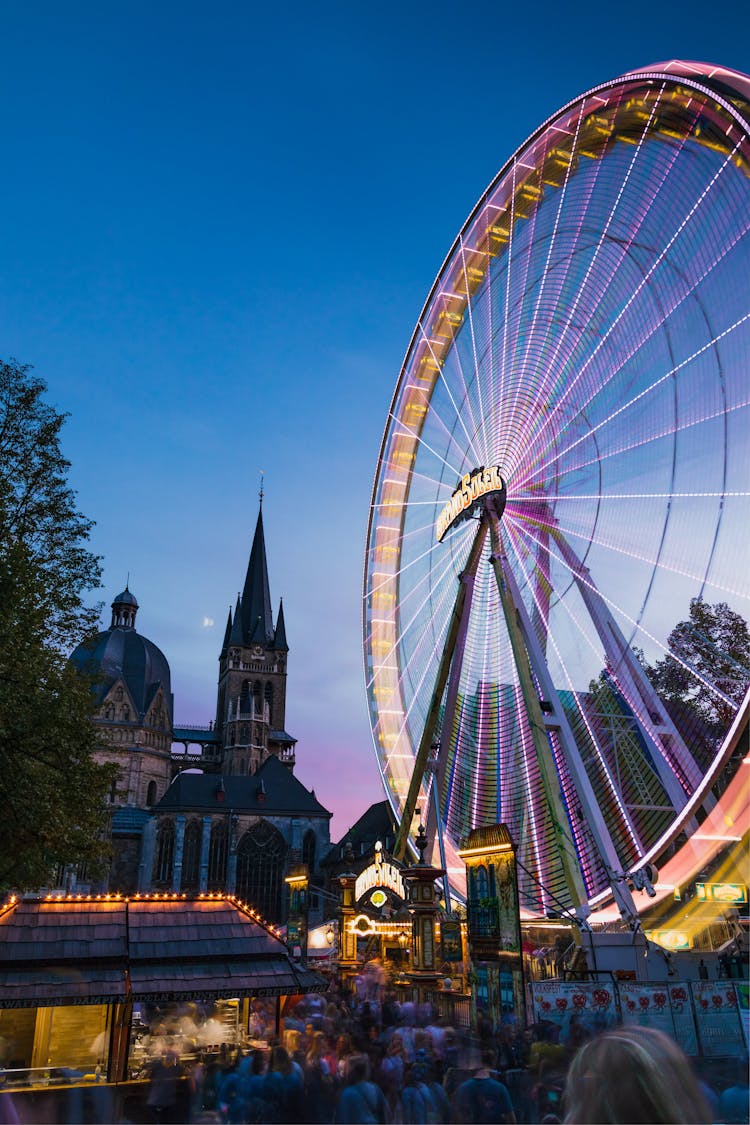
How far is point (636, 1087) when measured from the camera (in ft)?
7.06

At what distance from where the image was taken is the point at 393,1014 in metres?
14.9

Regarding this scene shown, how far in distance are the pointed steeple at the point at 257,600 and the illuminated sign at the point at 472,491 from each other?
77.5m

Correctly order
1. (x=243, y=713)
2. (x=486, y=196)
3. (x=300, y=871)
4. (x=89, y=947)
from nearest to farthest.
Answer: (x=89, y=947) < (x=486, y=196) < (x=300, y=871) < (x=243, y=713)

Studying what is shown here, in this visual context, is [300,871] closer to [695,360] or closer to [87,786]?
[87,786]

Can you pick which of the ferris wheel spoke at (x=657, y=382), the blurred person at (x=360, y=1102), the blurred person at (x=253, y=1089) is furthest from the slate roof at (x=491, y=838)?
the blurred person at (x=360, y=1102)

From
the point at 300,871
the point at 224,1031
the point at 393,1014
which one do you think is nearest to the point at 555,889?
the point at 393,1014

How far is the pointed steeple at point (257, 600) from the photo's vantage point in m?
98.1

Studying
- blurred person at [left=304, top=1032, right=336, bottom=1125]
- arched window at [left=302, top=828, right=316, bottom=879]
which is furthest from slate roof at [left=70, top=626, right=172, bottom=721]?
blurred person at [left=304, top=1032, right=336, bottom=1125]

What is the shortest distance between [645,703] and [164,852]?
210 ft

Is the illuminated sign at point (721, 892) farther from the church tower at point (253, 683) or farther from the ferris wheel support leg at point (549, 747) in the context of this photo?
the church tower at point (253, 683)

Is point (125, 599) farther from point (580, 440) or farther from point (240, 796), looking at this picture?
point (580, 440)

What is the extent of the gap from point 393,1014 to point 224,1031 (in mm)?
4268

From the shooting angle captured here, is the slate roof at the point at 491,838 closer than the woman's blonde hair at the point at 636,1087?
No

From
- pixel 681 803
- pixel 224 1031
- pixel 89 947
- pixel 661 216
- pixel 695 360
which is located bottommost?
pixel 224 1031
